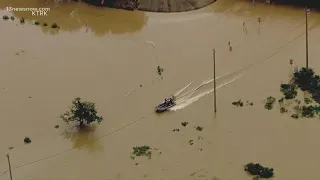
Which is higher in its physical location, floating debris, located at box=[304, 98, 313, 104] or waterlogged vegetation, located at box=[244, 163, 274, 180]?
floating debris, located at box=[304, 98, 313, 104]

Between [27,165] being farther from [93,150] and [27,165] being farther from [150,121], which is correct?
[150,121]

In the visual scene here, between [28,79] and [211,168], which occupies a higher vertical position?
[28,79]

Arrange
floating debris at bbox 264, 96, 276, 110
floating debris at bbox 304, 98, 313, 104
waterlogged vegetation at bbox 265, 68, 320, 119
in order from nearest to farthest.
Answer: waterlogged vegetation at bbox 265, 68, 320, 119
floating debris at bbox 264, 96, 276, 110
floating debris at bbox 304, 98, 313, 104

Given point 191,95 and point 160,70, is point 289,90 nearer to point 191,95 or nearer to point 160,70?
point 191,95

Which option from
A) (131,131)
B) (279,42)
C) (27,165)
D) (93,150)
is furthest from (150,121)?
(279,42)

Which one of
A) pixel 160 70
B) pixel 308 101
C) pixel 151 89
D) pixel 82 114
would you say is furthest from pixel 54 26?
pixel 308 101

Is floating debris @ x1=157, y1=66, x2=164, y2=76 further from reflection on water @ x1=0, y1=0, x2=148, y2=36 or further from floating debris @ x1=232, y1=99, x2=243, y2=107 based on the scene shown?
reflection on water @ x1=0, y1=0, x2=148, y2=36

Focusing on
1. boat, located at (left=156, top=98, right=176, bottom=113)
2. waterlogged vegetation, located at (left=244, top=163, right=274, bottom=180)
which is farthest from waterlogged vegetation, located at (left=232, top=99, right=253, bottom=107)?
waterlogged vegetation, located at (left=244, top=163, right=274, bottom=180)
